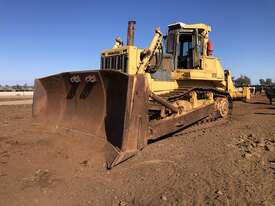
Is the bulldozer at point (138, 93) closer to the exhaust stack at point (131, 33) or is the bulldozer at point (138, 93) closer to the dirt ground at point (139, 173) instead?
the exhaust stack at point (131, 33)

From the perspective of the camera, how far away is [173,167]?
5.70 m

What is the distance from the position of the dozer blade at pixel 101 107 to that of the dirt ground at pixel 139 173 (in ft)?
0.86

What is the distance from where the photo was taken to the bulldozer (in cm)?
611

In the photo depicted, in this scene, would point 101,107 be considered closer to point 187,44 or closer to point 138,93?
point 138,93

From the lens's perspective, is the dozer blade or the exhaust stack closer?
the dozer blade

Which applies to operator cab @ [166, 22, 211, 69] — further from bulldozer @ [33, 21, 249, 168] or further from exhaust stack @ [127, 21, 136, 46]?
exhaust stack @ [127, 21, 136, 46]

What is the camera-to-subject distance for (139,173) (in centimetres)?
545

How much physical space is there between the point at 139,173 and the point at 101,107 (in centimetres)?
175

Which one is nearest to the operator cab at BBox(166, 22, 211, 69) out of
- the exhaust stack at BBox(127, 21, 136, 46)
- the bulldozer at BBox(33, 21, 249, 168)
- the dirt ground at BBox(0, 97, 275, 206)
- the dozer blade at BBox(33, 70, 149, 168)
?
the bulldozer at BBox(33, 21, 249, 168)

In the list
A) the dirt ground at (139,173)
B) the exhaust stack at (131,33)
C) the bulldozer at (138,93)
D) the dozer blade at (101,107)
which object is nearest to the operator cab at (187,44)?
the bulldozer at (138,93)

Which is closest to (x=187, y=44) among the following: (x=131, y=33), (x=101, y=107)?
(x=131, y=33)

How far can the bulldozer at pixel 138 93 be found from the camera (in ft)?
20.0

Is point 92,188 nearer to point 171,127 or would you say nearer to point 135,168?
point 135,168

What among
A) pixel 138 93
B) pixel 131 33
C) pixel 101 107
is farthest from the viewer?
pixel 131 33
